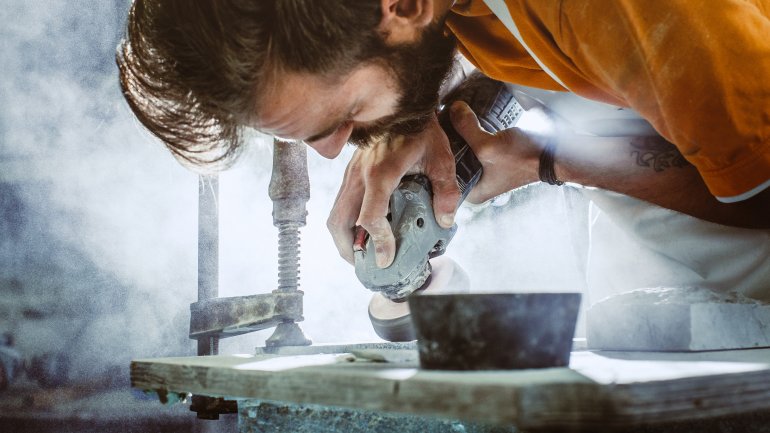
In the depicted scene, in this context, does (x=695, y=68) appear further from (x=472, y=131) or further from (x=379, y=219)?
(x=472, y=131)

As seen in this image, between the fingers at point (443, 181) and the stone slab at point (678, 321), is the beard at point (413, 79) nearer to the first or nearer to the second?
the fingers at point (443, 181)

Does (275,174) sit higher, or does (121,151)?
(121,151)

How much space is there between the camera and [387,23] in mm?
1459

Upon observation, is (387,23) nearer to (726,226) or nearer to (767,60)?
(767,60)

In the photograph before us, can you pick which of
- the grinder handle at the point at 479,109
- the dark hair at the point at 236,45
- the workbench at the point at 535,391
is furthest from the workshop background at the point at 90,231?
the workbench at the point at 535,391

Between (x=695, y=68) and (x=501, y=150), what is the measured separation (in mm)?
805

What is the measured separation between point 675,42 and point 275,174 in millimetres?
1608

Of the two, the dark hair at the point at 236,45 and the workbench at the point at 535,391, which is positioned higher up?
the dark hair at the point at 236,45

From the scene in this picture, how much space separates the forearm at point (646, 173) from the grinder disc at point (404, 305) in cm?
43

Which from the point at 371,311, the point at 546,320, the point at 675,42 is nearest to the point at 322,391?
the point at 546,320

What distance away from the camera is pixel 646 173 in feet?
5.40

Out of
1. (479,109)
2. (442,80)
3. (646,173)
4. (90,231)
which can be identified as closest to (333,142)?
(442,80)

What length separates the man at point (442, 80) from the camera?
1072 mm

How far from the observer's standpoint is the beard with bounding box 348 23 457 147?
1.55 meters
